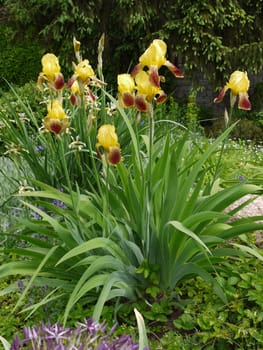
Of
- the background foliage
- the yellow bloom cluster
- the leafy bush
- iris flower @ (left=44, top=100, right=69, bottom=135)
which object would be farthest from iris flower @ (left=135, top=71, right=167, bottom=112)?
the leafy bush

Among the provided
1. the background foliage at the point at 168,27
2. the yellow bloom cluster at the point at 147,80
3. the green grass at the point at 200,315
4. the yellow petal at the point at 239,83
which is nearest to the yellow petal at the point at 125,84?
the yellow bloom cluster at the point at 147,80

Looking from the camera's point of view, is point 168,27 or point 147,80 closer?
A: point 147,80

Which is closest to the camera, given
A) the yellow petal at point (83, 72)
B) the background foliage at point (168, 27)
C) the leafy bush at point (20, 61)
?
the yellow petal at point (83, 72)

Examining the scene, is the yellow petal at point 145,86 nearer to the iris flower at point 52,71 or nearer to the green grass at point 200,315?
the iris flower at point 52,71

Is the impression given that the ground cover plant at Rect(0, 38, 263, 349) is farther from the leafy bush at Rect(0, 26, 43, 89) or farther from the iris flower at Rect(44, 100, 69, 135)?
the leafy bush at Rect(0, 26, 43, 89)

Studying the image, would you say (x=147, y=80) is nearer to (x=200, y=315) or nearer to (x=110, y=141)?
(x=110, y=141)

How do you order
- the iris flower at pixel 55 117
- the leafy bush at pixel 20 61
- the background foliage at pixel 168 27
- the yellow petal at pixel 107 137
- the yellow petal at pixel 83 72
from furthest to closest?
the leafy bush at pixel 20 61 < the background foliage at pixel 168 27 < the yellow petal at pixel 83 72 < the iris flower at pixel 55 117 < the yellow petal at pixel 107 137

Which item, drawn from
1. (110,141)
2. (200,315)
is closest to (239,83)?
(110,141)

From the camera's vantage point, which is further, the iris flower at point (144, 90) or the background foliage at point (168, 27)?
the background foliage at point (168, 27)

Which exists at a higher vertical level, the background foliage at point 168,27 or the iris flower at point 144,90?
the iris flower at point 144,90

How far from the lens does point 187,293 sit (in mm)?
2963

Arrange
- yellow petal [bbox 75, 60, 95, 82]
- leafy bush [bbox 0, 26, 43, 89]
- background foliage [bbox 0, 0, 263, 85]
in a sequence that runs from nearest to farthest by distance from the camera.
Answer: yellow petal [bbox 75, 60, 95, 82], background foliage [bbox 0, 0, 263, 85], leafy bush [bbox 0, 26, 43, 89]

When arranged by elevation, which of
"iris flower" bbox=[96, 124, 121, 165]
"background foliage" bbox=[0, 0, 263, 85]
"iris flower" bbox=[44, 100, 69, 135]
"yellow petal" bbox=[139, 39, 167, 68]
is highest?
"yellow petal" bbox=[139, 39, 167, 68]

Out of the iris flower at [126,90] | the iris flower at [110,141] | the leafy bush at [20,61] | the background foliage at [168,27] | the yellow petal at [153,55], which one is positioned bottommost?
the leafy bush at [20,61]
